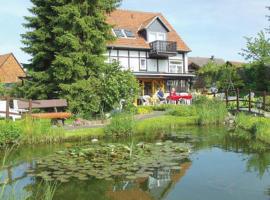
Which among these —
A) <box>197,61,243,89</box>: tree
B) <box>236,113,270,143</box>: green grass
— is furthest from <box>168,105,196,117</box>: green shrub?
<box>197,61,243,89</box>: tree

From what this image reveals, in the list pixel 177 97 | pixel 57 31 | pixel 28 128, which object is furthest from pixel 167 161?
pixel 177 97

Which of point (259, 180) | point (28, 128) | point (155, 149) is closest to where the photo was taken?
point (259, 180)

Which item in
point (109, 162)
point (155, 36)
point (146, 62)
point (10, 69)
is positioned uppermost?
point (155, 36)

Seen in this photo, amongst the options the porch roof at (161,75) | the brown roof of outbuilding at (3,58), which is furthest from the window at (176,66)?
the brown roof of outbuilding at (3,58)

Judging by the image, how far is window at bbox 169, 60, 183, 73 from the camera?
35938mm

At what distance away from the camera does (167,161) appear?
10.6 meters

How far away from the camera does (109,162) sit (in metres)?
10.4

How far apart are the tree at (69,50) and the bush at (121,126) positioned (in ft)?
13.1

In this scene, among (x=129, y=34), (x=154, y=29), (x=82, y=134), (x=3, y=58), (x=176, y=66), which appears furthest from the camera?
(x=3, y=58)

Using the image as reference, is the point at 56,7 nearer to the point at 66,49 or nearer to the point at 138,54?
→ the point at 66,49

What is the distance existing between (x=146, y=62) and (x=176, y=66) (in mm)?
3531

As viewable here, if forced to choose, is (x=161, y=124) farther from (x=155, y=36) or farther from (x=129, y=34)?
(x=155, y=36)

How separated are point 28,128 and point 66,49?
7422 millimetres


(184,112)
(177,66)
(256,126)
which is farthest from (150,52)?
(256,126)
